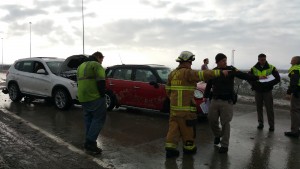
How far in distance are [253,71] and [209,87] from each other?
1.92 metres

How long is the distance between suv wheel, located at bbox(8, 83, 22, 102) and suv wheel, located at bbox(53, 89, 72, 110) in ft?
7.01

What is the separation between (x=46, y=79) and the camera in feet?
39.1

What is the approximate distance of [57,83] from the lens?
1155 centimetres

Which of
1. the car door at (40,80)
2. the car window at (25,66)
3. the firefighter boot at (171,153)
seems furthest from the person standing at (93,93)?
the car window at (25,66)

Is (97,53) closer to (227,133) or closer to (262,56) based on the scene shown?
(227,133)

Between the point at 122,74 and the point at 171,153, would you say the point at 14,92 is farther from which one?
the point at 171,153

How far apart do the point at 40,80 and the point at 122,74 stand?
121 inches

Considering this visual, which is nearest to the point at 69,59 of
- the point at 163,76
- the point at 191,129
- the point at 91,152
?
the point at 163,76

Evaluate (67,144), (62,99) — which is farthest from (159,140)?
(62,99)

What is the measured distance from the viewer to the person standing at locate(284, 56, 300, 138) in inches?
301

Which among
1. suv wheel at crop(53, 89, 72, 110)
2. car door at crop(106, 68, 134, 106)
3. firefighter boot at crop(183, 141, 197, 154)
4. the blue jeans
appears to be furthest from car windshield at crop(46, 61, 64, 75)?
firefighter boot at crop(183, 141, 197, 154)

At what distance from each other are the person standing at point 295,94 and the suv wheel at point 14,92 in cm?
933

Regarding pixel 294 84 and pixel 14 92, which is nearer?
pixel 294 84

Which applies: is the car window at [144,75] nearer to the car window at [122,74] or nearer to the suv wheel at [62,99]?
the car window at [122,74]
